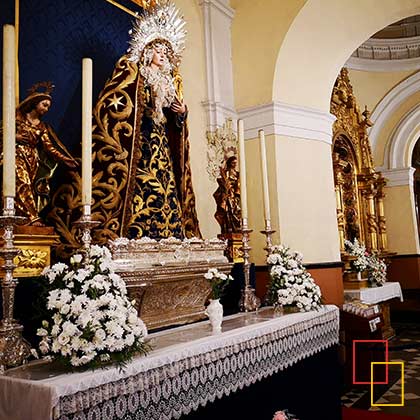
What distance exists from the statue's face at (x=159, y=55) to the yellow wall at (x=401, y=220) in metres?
8.82

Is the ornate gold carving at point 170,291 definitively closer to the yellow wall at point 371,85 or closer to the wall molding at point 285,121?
the wall molding at point 285,121

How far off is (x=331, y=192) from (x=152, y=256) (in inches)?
143

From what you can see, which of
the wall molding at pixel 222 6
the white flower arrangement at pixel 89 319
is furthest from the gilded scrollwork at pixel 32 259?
the wall molding at pixel 222 6

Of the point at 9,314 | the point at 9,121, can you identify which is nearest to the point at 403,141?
the point at 9,121

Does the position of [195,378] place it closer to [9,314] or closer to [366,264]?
[9,314]

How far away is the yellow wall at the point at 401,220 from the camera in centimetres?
1066

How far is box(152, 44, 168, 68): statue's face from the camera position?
134 inches

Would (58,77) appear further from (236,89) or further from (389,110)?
(389,110)

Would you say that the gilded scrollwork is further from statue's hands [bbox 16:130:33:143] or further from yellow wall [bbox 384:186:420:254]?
yellow wall [bbox 384:186:420:254]

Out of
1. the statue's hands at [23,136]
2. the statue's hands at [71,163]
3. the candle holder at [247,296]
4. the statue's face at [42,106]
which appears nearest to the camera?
the statue's hands at [23,136]

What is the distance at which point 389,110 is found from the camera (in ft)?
34.4

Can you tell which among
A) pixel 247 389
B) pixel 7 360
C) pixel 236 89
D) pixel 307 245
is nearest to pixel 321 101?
pixel 236 89

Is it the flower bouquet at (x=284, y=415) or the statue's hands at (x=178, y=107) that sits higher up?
the statue's hands at (x=178, y=107)

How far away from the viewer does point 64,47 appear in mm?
3295
